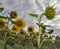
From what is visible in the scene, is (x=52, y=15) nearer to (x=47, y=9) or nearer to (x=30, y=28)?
Result: (x=47, y=9)

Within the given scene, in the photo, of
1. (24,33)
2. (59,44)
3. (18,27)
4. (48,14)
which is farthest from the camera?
(24,33)

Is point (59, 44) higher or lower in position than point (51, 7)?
lower

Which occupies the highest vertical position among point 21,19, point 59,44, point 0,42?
point 21,19

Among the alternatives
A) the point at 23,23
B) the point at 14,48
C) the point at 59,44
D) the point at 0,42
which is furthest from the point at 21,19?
the point at 0,42

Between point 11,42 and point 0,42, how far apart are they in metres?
0.58

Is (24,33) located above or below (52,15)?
below

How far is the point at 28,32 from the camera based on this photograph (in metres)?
Answer: 3.36

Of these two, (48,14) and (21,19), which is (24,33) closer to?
(21,19)

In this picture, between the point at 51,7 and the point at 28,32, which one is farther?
the point at 28,32

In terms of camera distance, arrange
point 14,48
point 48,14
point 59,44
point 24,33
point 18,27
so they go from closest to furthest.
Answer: point 14,48 < point 48,14 < point 18,27 < point 59,44 < point 24,33

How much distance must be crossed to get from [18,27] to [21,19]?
16 centimetres

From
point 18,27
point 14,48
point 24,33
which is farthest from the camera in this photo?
point 24,33

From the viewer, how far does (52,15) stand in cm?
173

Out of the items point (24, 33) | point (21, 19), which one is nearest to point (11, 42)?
point (21, 19)
